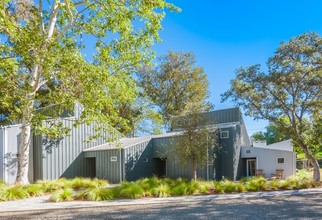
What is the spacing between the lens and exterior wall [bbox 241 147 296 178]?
74.8 ft

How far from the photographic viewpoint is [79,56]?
12.2m

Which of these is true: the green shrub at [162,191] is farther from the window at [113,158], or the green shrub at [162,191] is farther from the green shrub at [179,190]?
the window at [113,158]

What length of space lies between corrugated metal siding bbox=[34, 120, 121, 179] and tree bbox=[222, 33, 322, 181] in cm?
862

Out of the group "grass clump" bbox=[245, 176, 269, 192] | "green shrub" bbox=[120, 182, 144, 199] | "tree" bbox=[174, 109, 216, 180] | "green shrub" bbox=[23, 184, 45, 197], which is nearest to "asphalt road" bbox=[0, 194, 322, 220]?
"green shrub" bbox=[120, 182, 144, 199]

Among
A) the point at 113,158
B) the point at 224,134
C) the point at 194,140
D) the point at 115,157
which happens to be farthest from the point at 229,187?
the point at 113,158

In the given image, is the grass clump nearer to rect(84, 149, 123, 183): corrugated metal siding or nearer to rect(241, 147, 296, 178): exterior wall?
rect(241, 147, 296, 178): exterior wall

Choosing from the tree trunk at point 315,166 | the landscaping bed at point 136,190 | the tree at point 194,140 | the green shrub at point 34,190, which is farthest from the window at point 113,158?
the tree trunk at point 315,166

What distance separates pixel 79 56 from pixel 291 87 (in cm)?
1151

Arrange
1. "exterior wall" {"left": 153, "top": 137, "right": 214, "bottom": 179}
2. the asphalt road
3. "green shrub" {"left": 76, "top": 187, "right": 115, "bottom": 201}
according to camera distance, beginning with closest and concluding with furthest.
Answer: the asphalt road, "green shrub" {"left": 76, "top": 187, "right": 115, "bottom": 201}, "exterior wall" {"left": 153, "top": 137, "right": 214, "bottom": 179}

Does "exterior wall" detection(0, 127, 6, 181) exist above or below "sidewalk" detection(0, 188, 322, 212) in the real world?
above

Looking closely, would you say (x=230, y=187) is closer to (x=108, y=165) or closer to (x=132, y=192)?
(x=132, y=192)

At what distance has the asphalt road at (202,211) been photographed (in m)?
8.34

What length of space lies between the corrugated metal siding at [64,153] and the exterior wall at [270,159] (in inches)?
369

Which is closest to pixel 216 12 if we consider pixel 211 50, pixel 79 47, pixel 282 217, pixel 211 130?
pixel 211 50
